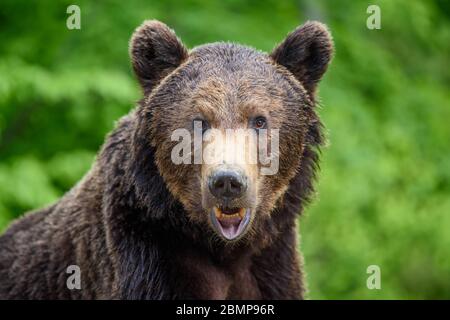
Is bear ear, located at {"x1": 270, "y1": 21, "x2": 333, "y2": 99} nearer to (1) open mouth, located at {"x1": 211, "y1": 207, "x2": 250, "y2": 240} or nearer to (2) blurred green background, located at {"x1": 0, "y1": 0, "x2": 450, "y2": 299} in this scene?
(1) open mouth, located at {"x1": 211, "y1": 207, "x2": 250, "y2": 240}

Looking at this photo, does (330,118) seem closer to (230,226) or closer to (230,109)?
(230,109)

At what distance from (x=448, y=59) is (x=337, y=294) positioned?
6.65m

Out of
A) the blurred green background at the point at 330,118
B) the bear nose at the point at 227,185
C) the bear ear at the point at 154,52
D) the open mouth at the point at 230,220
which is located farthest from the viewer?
the blurred green background at the point at 330,118

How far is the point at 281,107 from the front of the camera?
16.0 ft

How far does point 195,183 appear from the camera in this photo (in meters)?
4.77

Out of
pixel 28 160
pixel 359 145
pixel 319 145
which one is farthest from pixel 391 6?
pixel 319 145

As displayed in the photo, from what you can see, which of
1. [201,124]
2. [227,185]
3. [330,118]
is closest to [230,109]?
[201,124]

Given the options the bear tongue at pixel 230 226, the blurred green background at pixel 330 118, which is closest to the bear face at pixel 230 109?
the bear tongue at pixel 230 226

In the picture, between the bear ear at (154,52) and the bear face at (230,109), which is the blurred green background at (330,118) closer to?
the bear ear at (154,52)

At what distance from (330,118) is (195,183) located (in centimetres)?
685

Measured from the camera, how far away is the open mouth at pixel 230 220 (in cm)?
457

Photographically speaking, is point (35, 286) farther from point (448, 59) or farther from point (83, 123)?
point (448, 59)

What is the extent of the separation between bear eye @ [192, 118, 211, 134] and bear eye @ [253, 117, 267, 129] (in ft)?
0.80

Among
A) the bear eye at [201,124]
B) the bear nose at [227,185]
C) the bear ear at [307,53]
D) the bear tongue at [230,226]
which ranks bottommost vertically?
the bear tongue at [230,226]
